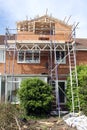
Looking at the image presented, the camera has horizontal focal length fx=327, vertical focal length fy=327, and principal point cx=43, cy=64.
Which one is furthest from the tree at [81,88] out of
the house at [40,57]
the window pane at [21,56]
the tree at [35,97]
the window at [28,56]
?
the window pane at [21,56]

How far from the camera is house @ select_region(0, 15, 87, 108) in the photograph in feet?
98.7

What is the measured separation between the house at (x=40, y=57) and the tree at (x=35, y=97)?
134 inches

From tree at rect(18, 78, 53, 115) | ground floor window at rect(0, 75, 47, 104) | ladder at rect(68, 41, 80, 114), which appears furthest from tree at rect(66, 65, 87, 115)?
ground floor window at rect(0, 75, 47, 104)

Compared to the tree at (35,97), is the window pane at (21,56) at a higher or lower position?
higher

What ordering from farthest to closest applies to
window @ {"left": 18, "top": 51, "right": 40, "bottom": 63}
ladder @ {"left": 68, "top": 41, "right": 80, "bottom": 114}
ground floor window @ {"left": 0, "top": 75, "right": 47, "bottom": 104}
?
window @ {"left": 18, "top": 51, "right": 40, "bottom": 63} → ground floor window @ {"left": 0, "top": 75, "right": 47, "bottom": 104} → ladder @ {"left": 68, "top": 41, "right": 80, "bottom": 114}

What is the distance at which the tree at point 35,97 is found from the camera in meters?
25.6

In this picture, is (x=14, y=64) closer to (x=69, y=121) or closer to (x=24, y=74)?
(x=24, y=74)

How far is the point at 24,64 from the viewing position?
32.3 m

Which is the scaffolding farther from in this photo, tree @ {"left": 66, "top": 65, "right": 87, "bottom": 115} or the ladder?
tree @ {"left": 66, "top": 65, "right": 87, "bottom": 115}

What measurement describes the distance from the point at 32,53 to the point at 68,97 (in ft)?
21.9

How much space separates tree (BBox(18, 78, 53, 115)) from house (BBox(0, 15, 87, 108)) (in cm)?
340

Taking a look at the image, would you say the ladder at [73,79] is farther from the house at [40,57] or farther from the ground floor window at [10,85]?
the ground floor window at [10,85]

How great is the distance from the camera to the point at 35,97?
25766mm

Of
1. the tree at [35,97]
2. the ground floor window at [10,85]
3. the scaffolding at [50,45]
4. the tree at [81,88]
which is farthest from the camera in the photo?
the scaffolding at [50,45]
